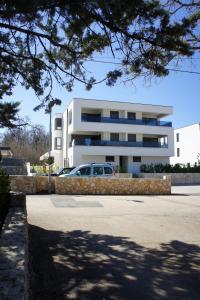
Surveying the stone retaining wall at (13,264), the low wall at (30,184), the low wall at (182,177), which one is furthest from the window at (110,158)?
the stone retaining wall at (13,264)

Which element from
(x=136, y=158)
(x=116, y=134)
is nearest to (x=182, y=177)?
(x=136, y=158)

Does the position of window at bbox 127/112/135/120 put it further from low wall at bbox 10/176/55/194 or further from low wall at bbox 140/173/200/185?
low wall at bbox 10/176/55/194

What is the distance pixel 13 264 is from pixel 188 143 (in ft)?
202

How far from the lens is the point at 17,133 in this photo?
9.90 metres

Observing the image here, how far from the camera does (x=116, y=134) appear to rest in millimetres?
50250

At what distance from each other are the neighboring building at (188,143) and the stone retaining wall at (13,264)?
185ft

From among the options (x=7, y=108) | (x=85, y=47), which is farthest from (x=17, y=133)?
(x=85, y=47)

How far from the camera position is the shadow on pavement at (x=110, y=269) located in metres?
5.25

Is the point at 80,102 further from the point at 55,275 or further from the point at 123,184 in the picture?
the point at 55,275

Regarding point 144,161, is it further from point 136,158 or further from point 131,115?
point 131,115

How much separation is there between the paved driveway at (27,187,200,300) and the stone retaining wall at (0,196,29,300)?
832 millimetres

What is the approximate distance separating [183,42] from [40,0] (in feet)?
9.43

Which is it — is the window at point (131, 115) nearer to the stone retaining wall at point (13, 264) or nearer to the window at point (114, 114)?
the window at point (114, 114)

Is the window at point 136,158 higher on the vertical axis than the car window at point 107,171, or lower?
higher
